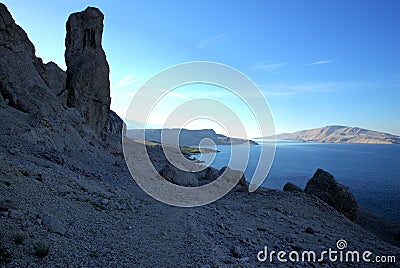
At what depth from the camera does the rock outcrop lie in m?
24.6

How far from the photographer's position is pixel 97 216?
10.6m

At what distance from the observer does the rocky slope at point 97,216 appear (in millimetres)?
7656

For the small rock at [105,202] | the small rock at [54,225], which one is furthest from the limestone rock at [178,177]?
the small rock at [54,225]

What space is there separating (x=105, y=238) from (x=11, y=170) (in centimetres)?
542

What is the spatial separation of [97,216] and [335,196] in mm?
21936

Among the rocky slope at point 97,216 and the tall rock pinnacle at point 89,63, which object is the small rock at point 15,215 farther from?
the tall rock pinnacle at point 89,63

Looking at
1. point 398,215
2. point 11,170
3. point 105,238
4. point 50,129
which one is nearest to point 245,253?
point 105,238

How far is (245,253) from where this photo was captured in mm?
9344

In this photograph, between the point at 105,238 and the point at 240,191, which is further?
the point at 240,191

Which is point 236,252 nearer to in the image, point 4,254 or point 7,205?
point 4,254

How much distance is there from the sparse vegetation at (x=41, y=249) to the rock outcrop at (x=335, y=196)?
23383 mm

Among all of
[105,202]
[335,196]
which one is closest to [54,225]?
[105,202]

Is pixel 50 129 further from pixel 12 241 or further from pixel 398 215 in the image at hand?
pixel 398 215

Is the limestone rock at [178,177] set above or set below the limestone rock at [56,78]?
below
